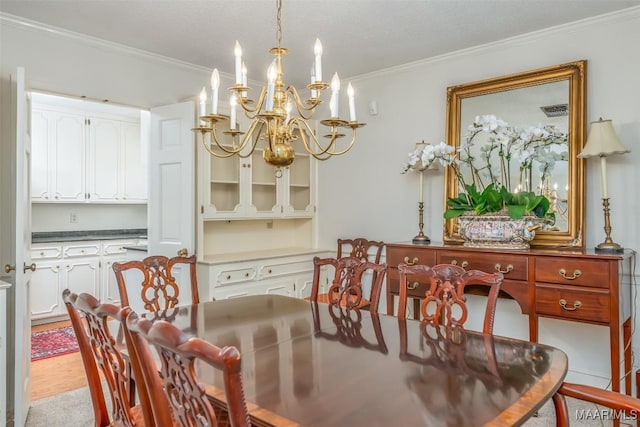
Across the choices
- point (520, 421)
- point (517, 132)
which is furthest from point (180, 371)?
point (517, 132)

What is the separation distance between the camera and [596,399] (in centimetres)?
129

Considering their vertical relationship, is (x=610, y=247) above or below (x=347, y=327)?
above

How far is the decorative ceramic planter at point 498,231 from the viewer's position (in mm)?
2719

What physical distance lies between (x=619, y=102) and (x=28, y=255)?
12.3ft

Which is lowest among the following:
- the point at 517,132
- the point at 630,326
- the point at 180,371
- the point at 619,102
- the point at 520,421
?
the point at 630,326

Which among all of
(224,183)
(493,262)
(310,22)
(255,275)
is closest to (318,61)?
(310,22)

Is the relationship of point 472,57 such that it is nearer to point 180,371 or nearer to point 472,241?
point 472,241

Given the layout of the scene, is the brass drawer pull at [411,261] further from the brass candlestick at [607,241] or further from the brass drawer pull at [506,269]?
the brass candlestick at [607,241]

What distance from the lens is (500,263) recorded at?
2.66 metres

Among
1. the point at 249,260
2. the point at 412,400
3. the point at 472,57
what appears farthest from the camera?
the point at 249,260

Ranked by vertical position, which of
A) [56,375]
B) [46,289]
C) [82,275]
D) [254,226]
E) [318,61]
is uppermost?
[318,61]

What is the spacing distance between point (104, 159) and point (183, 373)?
5217mm

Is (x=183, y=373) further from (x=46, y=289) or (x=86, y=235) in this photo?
(x=86, y=235)

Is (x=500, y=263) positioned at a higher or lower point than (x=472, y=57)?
lower
